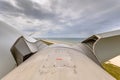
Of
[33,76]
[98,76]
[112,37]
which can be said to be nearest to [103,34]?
[112,37]

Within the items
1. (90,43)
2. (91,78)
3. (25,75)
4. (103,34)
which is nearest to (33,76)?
(25,75)

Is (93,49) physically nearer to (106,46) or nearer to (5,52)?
(106,46)

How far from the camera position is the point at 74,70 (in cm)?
44

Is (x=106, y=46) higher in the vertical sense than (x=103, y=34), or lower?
lower

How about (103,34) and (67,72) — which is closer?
(67,72)

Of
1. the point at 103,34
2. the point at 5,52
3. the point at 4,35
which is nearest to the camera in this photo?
the point at 103,34

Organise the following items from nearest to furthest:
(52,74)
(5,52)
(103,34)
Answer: (52,74)
(103,34)
(5,52)

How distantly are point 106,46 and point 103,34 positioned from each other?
0.63 feet

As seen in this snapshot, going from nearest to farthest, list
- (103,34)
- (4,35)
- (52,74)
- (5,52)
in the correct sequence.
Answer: (52,74)
(103,34)
(5,52)
(4,35)

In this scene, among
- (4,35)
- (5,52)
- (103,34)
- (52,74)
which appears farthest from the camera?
(4,35)

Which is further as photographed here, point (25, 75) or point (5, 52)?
point (5, 52)

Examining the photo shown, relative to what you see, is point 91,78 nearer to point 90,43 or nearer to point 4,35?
point 90,43

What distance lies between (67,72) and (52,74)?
1.8 inches

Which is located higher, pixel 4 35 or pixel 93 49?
pixel 4 35
